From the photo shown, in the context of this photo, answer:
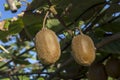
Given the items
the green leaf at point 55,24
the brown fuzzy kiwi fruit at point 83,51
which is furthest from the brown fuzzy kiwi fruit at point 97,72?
the brown fuzzy kiwi fruit at point 83,51

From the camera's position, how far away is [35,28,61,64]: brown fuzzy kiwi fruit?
84 cm

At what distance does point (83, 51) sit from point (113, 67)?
30cm

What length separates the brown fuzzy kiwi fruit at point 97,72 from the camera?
1.16m

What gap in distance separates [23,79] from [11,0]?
3.62 ft

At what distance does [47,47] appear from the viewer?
0.86 metres

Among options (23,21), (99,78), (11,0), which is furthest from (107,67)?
(11,0)

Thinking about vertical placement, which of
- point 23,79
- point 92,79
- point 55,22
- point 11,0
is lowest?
point 23,79

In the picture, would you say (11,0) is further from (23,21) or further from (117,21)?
(117,21)

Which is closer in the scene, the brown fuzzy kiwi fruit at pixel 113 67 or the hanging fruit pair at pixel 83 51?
the hanging fruit pair at pixel 83 51

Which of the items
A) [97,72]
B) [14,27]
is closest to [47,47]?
[97,72]

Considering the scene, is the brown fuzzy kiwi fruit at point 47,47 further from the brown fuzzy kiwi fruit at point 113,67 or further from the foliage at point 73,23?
the brown fuzzy kiwi fruit at point 113,67

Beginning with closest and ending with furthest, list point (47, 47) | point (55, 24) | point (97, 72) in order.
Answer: point (47, 47) < point (97, 72) < point (55, 24)

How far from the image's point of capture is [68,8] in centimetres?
120

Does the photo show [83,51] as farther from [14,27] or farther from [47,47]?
[14,27]
